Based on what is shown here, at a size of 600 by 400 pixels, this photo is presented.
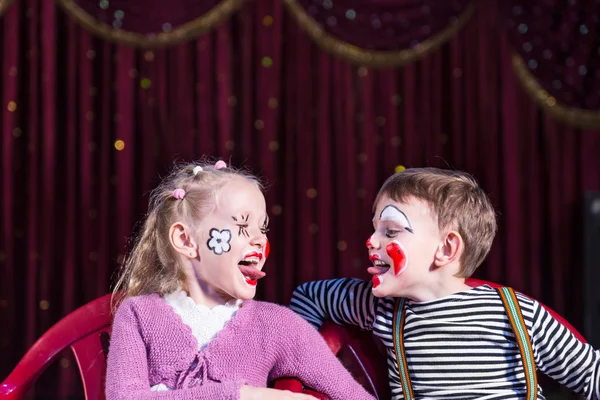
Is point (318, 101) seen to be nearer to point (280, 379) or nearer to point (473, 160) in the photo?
point (473, 160)

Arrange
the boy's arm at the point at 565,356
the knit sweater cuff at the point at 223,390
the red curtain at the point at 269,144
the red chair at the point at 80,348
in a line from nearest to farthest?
the knit sweater cuff at the point at 223,390
the boy's arm at the point at 565,356
the red chair at the point at 80,348
the red curtain at the point at 269,144

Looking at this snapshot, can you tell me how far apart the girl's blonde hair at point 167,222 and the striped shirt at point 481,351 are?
47 centimetres

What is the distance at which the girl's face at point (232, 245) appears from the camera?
150 cm

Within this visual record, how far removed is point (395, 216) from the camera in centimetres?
153

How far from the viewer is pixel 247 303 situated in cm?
156

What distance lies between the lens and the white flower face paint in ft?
4.95

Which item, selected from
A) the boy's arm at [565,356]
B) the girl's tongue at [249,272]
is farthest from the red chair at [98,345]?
the girl's tongue at [249,272]

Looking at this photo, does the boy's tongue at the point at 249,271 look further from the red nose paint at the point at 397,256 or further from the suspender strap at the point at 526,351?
the suspender strap at the point at 526,351

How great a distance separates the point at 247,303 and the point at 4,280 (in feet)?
7.90

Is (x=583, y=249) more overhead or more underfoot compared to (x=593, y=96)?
more underfoot

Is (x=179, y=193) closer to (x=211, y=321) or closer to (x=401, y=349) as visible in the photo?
(x=211, y=321)

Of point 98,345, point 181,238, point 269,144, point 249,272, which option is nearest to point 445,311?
point 249,272

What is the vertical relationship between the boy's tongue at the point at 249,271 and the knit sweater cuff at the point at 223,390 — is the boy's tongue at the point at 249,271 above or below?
above

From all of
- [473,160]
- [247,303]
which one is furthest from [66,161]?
[247,303]
